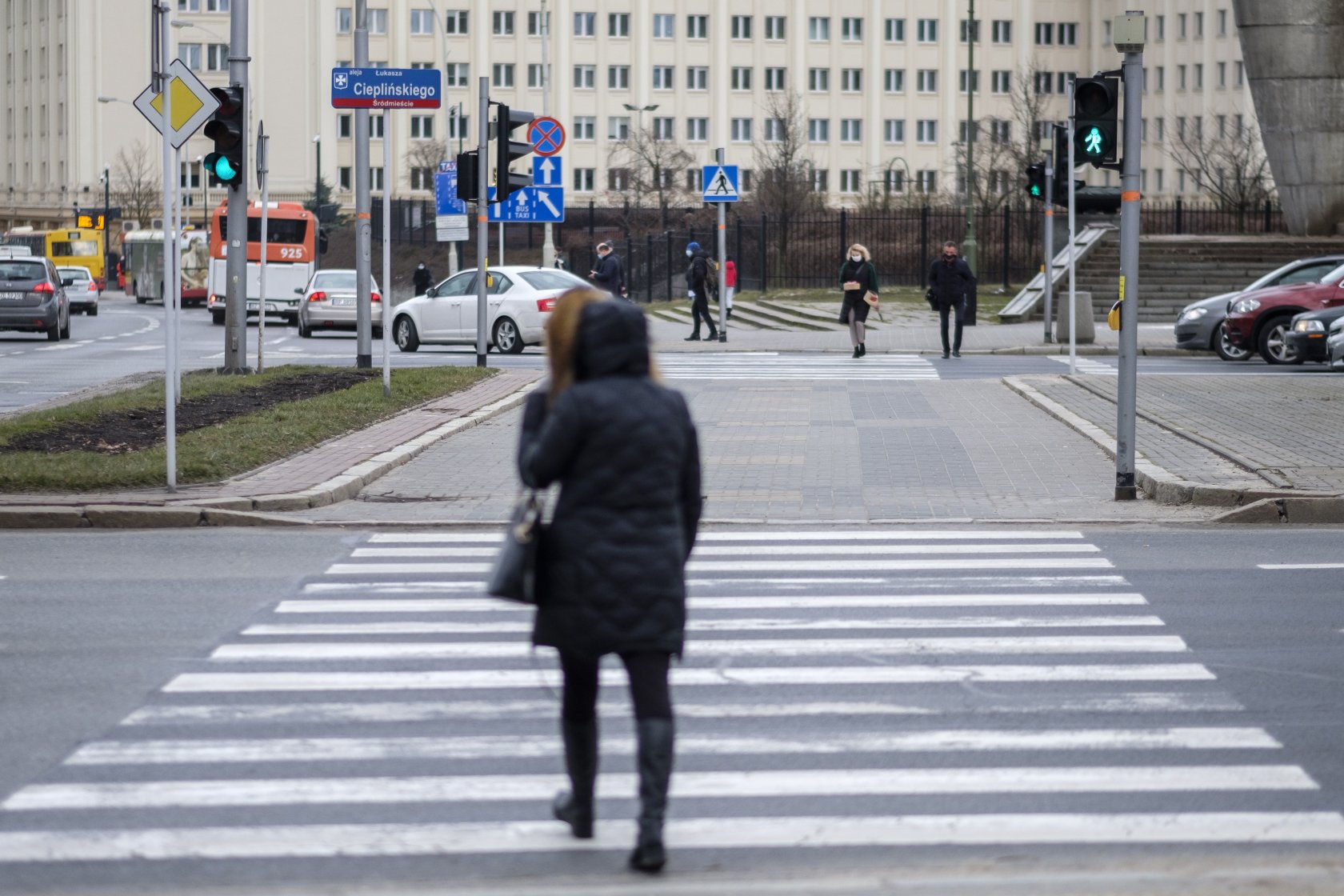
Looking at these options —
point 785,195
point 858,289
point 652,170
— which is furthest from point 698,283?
point 652,170

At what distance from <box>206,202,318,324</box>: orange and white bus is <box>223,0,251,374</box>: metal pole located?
29.3 meters

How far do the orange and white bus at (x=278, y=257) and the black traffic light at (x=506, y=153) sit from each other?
1167 inches

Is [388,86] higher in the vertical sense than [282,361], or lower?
higher

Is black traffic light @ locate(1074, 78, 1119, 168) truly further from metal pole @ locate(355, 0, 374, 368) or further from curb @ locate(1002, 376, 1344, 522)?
metal pole @ locate(355, 0, 374, 368)

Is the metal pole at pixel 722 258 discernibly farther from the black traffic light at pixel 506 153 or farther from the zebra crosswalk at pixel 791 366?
the black traffic light at pixel 506 153

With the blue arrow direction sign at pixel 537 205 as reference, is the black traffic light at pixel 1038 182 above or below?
above

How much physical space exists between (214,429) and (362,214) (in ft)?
27.1

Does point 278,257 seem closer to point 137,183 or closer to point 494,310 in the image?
point 494,310

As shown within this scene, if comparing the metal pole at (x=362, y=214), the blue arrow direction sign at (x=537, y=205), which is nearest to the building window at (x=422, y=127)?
the blue arrow direction sign at (x=537, y=205)

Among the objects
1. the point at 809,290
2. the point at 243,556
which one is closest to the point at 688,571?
the point at 243,556

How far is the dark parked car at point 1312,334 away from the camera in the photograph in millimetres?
26594

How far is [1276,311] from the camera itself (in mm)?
28438

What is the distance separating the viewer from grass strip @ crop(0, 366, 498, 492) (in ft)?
44.6

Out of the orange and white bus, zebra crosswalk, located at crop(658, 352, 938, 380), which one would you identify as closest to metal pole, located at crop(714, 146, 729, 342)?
zebra crosswalk, located at crop(658, 352, 938, 380)
